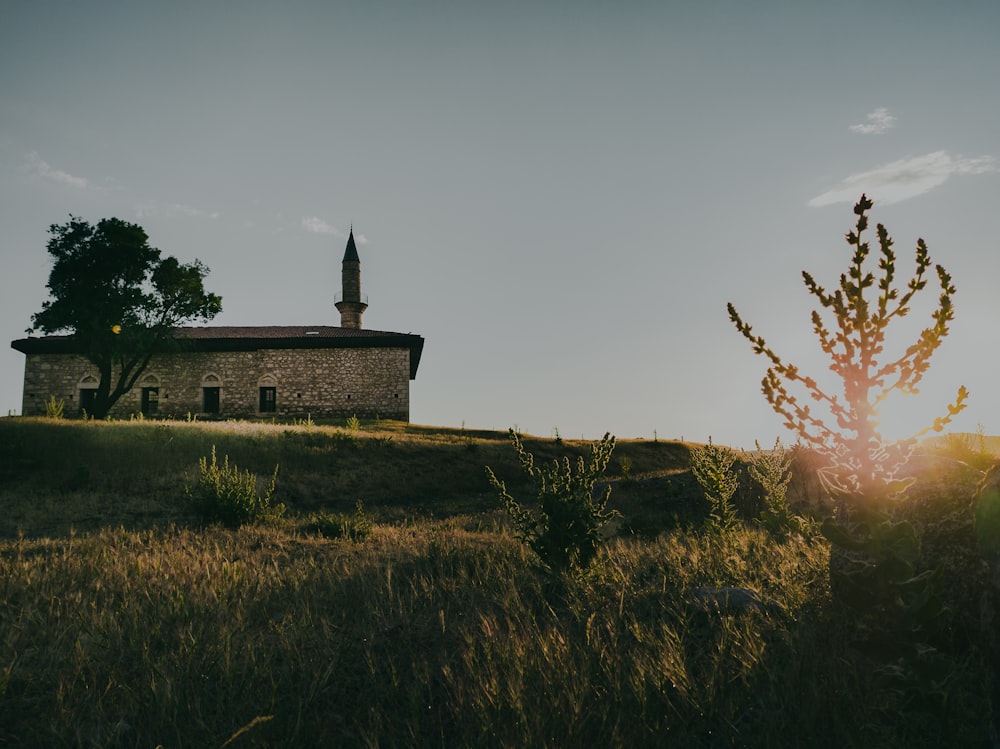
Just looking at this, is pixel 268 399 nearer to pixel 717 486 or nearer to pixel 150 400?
pixel 150 400

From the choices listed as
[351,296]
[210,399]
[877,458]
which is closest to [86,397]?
[210,399]

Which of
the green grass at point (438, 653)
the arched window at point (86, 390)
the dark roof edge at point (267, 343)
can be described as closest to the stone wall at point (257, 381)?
the arched window at point (86, 390)

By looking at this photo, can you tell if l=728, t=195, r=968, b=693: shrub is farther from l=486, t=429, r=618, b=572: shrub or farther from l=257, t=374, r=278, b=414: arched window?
l=257, t=374, r=278, b=414: arched window

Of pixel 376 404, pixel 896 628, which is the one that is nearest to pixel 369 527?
pixel 896 628

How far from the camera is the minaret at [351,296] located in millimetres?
39812

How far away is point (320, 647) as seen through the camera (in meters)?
3.84

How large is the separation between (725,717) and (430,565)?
11.9 feet

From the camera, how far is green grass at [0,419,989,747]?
113 inches

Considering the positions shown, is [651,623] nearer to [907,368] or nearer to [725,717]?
[725,717]

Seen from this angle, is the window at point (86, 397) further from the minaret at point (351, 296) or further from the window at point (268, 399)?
the minaret at point (351, 296)

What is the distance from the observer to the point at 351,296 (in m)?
40.1

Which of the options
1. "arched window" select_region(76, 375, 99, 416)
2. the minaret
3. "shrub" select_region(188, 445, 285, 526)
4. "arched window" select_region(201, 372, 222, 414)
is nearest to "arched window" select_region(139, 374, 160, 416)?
"arched window" select_region(76, 375, 99, 416)

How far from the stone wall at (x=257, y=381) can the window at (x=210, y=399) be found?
19 cm

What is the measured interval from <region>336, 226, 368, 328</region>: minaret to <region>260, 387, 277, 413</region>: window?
6909 millimetres
